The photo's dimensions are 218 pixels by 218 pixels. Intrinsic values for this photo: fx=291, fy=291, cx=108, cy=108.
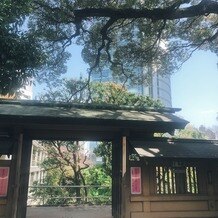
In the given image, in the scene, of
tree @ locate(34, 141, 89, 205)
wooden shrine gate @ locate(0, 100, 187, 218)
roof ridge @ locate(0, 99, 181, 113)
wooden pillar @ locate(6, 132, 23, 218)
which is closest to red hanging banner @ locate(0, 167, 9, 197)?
wooden shrine gate @ locate(0, 100, 187, 218)

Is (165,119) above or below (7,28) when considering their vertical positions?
below

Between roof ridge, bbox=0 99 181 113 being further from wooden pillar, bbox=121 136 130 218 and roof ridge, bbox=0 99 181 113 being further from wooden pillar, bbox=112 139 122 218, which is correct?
wooden pillar, bbox=121 136 130 218

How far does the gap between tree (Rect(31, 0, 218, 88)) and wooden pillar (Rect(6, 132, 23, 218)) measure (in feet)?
20.6

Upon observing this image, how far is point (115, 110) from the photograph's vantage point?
41.1ft

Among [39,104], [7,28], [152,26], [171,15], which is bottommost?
[39,104]

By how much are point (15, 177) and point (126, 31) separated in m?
10.2

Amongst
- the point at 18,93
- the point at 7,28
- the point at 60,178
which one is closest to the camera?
the point at 7,28

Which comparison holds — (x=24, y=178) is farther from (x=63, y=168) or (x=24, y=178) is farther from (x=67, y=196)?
(x=63, y=168)

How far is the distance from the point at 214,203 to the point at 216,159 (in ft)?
5.65

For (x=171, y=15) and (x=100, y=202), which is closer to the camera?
(x=171, y=15)

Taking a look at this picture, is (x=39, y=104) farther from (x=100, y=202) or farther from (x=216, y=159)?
(x=100, y=202)

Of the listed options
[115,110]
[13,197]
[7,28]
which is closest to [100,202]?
[115,110]

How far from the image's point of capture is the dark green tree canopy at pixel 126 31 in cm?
1242

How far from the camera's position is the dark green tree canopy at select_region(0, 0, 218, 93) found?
12422 mm
